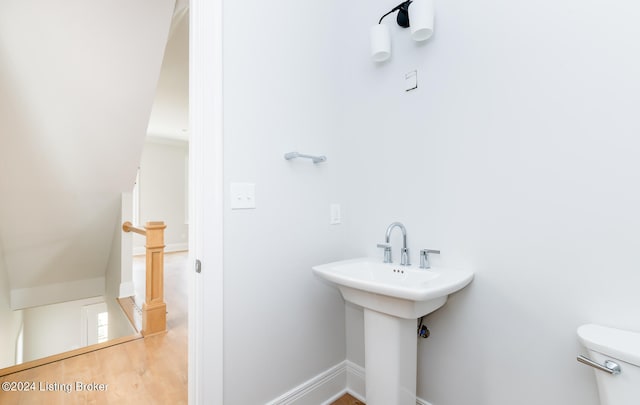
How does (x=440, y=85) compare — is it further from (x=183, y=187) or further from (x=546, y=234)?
(x=183, y=187)

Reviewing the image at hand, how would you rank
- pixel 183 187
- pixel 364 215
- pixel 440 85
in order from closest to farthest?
pixel 440 85, pixel 364 215, pixel 183 187

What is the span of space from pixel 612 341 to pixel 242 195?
1.31 metres

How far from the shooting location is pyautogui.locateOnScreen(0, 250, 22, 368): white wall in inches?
114

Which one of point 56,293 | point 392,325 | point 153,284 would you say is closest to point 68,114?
point 153,284

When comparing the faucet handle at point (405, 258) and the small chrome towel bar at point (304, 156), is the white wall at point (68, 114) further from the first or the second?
the faucet handle at point (405, 258)

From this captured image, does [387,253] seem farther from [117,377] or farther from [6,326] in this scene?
[6,326]

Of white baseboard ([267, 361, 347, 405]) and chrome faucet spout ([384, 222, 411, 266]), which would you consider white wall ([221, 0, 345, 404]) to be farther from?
chrome faucet spout ([384, 222, 411, 266])

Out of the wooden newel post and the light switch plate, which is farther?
the wooden newel post

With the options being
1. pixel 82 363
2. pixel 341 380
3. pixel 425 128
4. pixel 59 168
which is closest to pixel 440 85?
pixel 425 128

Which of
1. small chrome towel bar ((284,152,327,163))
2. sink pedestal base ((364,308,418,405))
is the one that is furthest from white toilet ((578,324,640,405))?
small chrome towel bar ((284,152,327,163))

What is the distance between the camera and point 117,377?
1.83 meters

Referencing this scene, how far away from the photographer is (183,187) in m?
6.70

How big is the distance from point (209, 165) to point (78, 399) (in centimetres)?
166

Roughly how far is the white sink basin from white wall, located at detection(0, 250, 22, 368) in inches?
147
